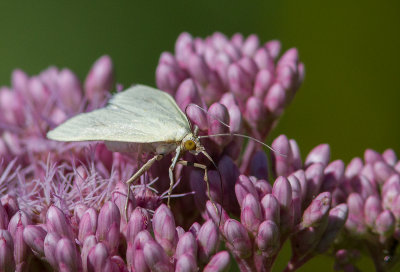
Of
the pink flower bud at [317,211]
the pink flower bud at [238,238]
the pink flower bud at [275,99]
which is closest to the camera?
the pink flower bud at [238,238]

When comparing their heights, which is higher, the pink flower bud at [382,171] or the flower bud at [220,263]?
the pink flower bud at [382,171]

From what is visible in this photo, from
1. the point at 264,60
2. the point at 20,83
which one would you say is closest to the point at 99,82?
the point at 20,83

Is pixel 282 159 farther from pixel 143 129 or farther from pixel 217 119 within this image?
pixel 143 129

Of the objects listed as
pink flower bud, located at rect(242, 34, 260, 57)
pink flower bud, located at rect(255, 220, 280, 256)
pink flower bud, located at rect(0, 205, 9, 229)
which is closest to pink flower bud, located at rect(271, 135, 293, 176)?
pink flower bud, located at rect(255, 220, 280, 256)

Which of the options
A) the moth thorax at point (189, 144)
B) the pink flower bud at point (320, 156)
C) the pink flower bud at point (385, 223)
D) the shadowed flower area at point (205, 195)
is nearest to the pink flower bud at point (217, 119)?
the shadowed flower area at point (205, 195)

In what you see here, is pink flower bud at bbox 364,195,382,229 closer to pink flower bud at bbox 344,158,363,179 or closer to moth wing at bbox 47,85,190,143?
pink flower bud at bbox 344,158,363,179

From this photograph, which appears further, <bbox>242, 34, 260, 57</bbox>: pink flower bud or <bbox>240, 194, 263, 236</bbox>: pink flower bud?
<bbox>242, 34, 260, 57</bbox>: pink flower bud

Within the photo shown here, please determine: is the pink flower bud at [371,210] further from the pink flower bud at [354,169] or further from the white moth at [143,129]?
the white moth at [143,129]
